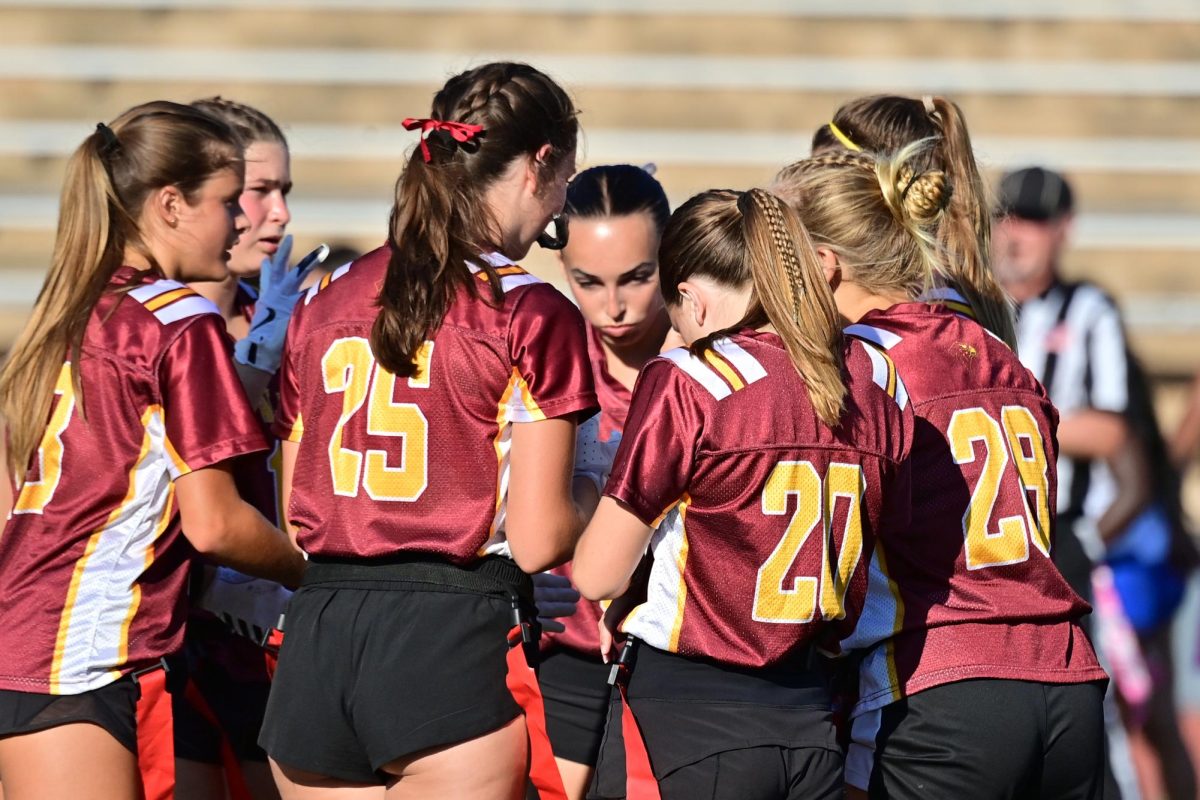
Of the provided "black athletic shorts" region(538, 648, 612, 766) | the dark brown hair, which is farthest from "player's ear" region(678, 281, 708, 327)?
"black athletic shorts" region(538, 648, 612, 766)

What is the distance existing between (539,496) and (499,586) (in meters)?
0.18

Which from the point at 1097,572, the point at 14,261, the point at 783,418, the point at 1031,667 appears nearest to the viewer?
the point at 783,418

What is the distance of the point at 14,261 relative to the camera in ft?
26.5

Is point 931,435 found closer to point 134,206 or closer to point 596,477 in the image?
point 596,477

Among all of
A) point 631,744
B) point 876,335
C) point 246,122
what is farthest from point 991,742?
point 246,122

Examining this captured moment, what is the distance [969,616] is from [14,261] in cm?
664

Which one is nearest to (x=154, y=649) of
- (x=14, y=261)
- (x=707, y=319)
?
(x=707, y=319)

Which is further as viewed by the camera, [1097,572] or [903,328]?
[1097,572]

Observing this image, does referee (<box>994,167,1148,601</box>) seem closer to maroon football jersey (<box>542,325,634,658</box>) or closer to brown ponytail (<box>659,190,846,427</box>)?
maroon football jersey (<box>542,325,634,658</box>)

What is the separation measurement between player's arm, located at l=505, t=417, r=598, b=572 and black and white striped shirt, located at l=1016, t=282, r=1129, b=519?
2.80 metres

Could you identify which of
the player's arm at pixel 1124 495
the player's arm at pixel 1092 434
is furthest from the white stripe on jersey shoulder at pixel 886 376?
the player's arm at pixel 1124 495

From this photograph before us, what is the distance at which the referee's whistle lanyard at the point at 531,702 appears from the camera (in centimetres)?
254

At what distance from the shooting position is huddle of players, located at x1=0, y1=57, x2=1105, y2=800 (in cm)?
246

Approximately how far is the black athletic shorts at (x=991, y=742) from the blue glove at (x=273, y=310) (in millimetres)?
1383
